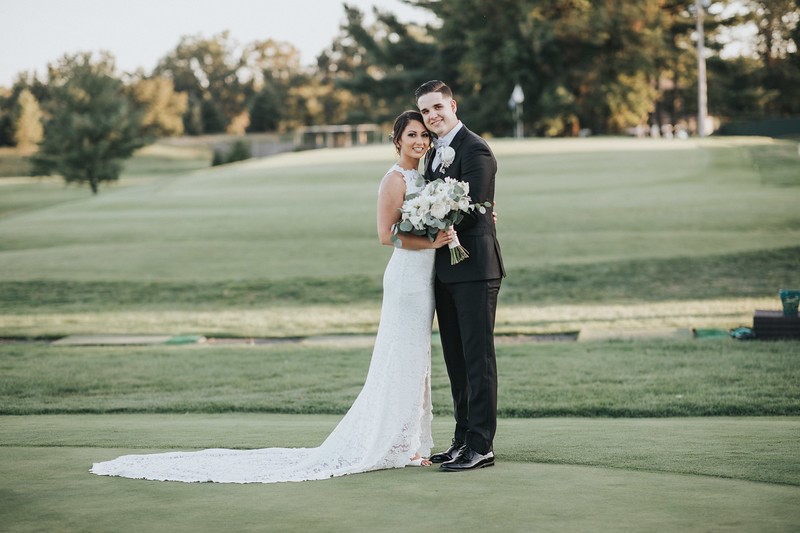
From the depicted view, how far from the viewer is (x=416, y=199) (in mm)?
5680

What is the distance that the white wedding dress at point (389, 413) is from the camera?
579 cm

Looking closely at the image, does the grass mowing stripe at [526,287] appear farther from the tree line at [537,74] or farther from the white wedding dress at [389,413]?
the tree line at [537,74]

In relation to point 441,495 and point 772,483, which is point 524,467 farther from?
point 772,483

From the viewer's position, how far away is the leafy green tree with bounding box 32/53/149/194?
49.3 metres

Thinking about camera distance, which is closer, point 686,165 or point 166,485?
point 166,485

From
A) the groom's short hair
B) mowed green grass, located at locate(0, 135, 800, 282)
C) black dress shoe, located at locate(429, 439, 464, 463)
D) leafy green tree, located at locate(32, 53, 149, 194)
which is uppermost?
leafy green tree, located at locate(32, 53, 149, 194)

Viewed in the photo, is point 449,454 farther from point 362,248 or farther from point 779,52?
point 779,52

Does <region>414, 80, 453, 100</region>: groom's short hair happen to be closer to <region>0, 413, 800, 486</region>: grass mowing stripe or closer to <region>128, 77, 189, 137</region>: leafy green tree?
<region>0, 413, 800, 486</region>: grass mowing stripe

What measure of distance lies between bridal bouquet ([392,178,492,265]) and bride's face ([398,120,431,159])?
31 cm

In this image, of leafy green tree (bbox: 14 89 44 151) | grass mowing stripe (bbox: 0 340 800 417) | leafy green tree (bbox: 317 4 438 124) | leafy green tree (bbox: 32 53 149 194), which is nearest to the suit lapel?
grass mowing stripe (bbox: 0 340 800 417)

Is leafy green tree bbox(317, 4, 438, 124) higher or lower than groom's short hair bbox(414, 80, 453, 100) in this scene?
higher

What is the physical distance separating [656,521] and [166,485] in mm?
2599

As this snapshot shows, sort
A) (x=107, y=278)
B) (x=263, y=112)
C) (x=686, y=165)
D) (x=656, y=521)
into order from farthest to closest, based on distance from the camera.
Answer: (x=263, y=112)
(x=686, y=165)
(x=107, y=278)
(x=656, y=521)

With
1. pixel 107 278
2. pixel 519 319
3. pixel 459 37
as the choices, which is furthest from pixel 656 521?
pixel 459 37
